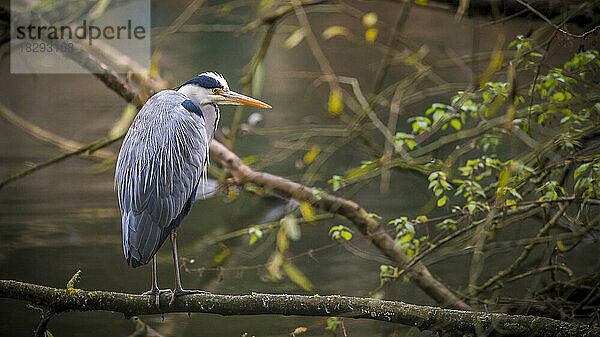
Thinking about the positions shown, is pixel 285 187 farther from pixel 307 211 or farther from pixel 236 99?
pixel 236 99

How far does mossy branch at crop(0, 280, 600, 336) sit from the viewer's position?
4.46 ft

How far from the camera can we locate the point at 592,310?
172 cm

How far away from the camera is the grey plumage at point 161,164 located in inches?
58.5

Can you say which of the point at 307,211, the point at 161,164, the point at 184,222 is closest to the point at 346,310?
the point at 307,211

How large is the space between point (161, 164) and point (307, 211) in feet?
1.53

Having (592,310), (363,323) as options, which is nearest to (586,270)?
(592,310)

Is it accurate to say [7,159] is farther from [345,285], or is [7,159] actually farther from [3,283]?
[345,285]

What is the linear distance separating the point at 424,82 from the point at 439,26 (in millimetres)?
260

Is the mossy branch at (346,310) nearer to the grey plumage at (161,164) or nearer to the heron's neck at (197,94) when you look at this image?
the grey plumage at (161,164)

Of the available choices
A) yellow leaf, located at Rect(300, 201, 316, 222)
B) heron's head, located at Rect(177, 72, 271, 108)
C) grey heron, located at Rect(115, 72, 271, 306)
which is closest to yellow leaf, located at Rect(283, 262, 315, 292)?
yellow leaf, located at Rect(300, 201, 316, 222)

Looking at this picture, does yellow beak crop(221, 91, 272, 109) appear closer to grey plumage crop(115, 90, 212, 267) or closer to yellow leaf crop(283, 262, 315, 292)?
grey plumage crop(115, 90, 212, 267)

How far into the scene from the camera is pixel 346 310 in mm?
1409

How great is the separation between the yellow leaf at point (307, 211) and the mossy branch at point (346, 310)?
1.28 feet

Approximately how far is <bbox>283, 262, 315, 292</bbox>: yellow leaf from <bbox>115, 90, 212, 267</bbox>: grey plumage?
0.49 metres
